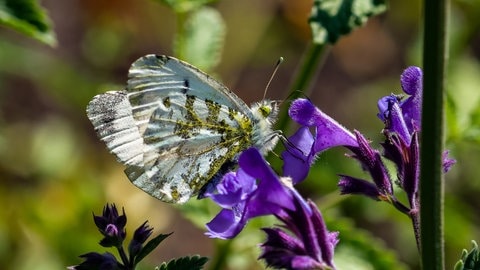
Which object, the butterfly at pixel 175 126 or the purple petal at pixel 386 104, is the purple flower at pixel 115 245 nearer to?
the butterfly at pixel 175 126

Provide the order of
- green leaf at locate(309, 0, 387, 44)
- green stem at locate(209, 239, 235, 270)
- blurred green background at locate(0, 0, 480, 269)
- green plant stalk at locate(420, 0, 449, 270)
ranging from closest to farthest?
green plant stalk at locate(420, 0, 449, 270) → green leaf at locate(309, 0, 387, 44) → green stem at locate(209, 239, 235, 270) → blurred green background at locate(0, 0, 480, 269)

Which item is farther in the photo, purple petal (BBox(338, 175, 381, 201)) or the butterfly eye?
the butterfly eye

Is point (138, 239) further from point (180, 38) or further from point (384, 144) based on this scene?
point (180, 38)

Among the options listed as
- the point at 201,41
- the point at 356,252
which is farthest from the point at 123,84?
the point at 356,252

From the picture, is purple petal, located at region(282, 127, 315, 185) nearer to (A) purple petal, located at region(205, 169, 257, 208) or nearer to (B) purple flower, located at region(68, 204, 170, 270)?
(A) purple petal, located at region(205, 169, 257, 208)

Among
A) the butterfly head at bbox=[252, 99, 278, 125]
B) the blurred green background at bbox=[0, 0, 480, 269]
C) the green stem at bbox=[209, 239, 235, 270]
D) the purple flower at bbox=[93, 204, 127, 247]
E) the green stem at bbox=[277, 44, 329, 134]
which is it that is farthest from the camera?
the blurred green background at bbox=[0, 0, 480, 269]

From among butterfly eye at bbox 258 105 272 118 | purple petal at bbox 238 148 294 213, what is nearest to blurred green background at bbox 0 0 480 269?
butterfly eye at bbox 258 105 272 118

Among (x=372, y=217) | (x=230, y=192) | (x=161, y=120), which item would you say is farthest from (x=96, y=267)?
(x=372, y=217)

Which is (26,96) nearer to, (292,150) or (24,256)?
(24,256)
